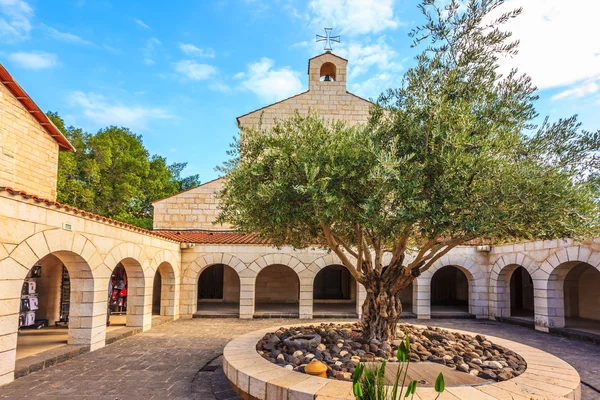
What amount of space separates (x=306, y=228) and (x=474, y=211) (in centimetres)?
314

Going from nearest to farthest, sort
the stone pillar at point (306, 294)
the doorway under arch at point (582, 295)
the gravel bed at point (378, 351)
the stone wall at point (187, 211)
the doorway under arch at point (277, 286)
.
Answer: the gravel bed at point (378, 351)
the doorway under arch at point (582, 295)
the stone pillar at point (306, 294)
the stone wall at point (187, 211)
the doorway under arch at point (277, 286)

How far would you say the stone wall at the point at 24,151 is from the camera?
12.1 meters

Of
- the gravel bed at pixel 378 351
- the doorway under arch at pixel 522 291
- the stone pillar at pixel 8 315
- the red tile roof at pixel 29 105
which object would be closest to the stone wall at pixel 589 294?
the doorway under arch at pixel 522 291

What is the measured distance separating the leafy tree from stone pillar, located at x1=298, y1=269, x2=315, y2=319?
838 centimetres

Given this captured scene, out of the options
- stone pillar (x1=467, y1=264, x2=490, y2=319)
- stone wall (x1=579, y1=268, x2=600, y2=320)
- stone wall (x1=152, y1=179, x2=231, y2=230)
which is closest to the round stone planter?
stone pillar (x1=467, y1=264, x2=490, y2=319)

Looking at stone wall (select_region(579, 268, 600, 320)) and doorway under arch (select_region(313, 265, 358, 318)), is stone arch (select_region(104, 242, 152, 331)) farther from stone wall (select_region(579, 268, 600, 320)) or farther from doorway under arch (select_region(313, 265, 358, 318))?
stone wall (select_region(579, 268, 600, 320))

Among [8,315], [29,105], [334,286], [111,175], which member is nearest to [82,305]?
[8,315]

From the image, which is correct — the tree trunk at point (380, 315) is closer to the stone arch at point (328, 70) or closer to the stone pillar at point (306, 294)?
the stone pillar at point (306, 294)

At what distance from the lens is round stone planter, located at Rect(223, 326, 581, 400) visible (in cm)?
498

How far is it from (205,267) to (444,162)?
11.5 metres

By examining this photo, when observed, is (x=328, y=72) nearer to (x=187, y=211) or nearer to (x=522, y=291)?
(x=187, y=211)

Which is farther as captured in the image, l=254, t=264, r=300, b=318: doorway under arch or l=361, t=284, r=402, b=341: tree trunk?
l=254, t=264, r=300, b=318: doorway under arch

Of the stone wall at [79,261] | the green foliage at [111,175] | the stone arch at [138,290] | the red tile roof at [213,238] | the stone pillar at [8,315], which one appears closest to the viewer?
the stone pillar at [8,315]

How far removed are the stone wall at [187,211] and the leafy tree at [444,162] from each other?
11.7 metres
